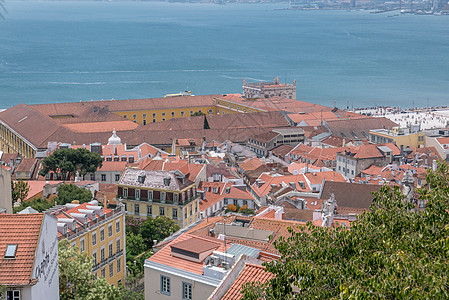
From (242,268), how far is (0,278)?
13.0 ft

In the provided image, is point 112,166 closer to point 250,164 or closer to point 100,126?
point 250,164

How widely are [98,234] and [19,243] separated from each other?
11.1 m

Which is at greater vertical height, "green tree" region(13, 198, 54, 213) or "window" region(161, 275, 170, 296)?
"window" region(161, 275, 170, 296)

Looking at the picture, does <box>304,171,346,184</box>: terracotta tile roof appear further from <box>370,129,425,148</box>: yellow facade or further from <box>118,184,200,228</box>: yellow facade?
<box>370,129,425,148</box>: yellow facade

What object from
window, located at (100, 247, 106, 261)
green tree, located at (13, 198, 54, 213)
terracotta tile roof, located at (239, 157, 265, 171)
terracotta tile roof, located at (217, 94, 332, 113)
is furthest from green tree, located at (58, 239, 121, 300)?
terracotta tile roof, located at (217, 94, 332, 113)

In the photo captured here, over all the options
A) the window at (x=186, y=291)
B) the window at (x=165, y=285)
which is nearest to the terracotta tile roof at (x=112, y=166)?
the window at (x=165, y=285)

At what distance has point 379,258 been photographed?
8.65 m

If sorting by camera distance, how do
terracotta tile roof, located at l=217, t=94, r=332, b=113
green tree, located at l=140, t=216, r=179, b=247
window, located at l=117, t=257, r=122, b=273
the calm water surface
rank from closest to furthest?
window, located at l=117, t=257, r=122, b=273 → green tree, located at l=140, t=216, r=179, b=247 → terracotta tile roof, located at l=217, t=94, r=332, b=113 → the calm water surface

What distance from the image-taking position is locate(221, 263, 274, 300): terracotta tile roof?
11971 millimetres

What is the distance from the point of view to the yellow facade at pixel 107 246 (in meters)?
22.8

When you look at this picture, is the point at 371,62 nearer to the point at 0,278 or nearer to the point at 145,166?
the point at 145,166

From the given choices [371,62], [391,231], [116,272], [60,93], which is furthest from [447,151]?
[371,62]

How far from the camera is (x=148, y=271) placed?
1525 centimetres

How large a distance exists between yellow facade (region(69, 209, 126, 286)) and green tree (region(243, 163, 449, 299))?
12.2m
